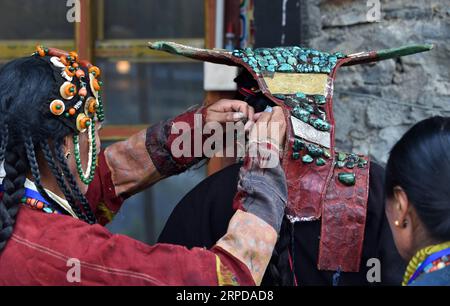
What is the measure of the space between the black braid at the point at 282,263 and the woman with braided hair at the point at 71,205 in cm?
17

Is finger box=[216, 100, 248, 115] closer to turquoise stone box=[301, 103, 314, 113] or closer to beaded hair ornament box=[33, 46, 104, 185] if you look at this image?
turquoise stone box=[301, 103, 314, 113]

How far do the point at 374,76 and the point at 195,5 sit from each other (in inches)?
46.7

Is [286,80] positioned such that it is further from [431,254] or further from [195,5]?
[195,5]

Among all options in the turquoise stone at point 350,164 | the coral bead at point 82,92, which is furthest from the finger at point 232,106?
the coral bead at point 82,92

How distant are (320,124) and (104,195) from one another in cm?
77

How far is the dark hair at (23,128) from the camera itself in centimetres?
144

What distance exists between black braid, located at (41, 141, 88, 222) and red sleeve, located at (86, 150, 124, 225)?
0.38 metres

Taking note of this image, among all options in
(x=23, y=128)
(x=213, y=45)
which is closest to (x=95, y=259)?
(x=23, y=128)

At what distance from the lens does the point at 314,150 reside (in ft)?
→ 5.62

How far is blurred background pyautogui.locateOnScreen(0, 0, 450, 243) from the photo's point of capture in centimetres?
293

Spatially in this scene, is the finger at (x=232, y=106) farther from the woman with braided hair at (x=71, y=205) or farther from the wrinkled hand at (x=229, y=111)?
the woman with braided hair at (x=71, y=205)

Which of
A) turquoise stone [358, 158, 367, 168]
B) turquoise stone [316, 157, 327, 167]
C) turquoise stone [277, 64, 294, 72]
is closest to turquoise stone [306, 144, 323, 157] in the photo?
turquoise stone [316, 157, 327, 167]

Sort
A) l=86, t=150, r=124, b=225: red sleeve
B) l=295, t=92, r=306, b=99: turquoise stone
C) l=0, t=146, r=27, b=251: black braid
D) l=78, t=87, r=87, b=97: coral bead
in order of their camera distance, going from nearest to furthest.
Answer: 1. l=0, t=146, r=27, b=251: black braid
2. l=78, t=87, r=87, b=97: coral bead
3. l=295, t=92, r=306, b=99: turquoise stone
4. l=86, t=150, r=124, b=225: red sleeve

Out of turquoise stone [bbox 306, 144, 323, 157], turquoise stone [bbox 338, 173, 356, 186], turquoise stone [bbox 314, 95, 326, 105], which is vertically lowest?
turquoise stone [bbox 338, 173, 356, 186]
